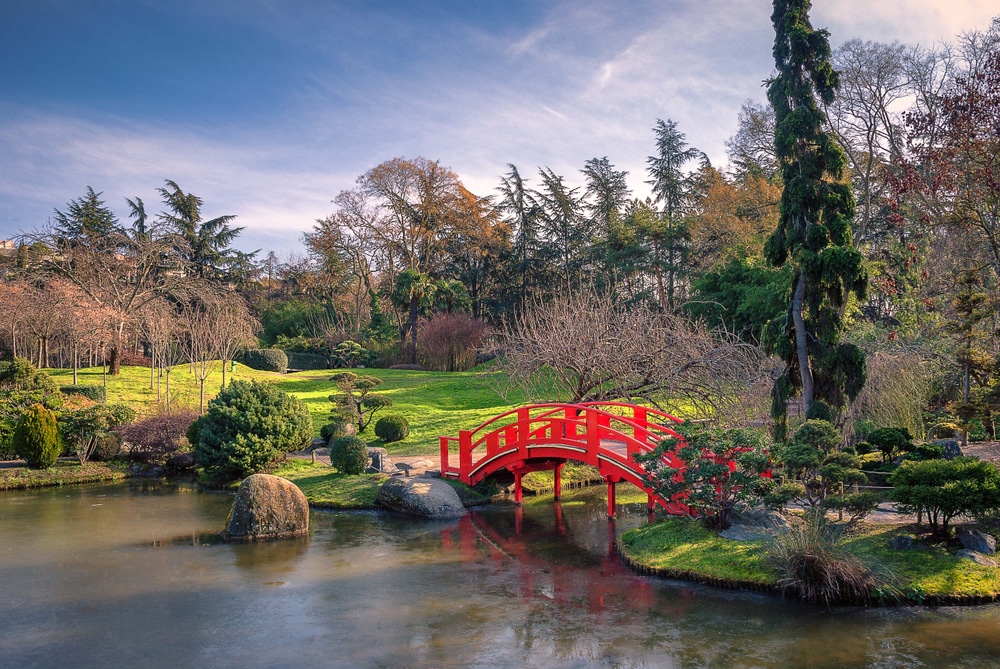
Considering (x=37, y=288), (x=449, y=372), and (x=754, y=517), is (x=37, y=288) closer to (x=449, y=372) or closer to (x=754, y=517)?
(x=449, y=372)

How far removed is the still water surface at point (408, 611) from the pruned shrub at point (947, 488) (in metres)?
1.44

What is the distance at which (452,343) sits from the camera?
1460 inches

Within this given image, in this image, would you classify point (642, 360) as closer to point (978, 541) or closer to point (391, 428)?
point (391, 428)

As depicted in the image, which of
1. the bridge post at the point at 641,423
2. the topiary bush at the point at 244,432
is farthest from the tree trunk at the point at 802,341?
the topiary bush at the point at 244,432

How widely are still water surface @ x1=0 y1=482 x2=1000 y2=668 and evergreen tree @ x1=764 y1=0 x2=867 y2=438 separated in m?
4.39

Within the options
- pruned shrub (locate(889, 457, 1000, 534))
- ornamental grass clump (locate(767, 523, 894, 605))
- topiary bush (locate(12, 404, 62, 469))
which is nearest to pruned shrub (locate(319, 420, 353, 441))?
topiary bush (locate(12, 404, 62, 469))

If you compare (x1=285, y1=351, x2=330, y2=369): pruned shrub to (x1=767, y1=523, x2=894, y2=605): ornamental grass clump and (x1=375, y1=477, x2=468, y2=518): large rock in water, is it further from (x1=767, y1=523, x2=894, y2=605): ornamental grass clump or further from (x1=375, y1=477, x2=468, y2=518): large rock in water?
(x1=767, y1=523, x2=894, y2=605): ornamental grass clump

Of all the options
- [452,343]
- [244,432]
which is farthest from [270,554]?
[452,343]

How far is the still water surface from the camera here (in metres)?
8.17

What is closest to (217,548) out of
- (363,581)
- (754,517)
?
(363,581)

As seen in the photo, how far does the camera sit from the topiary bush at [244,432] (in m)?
18.3

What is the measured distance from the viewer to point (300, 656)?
27.1 ft

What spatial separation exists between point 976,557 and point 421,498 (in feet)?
32.2

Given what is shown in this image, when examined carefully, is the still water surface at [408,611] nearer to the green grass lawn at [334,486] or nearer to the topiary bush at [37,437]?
the green grass lawn at [334,486]
